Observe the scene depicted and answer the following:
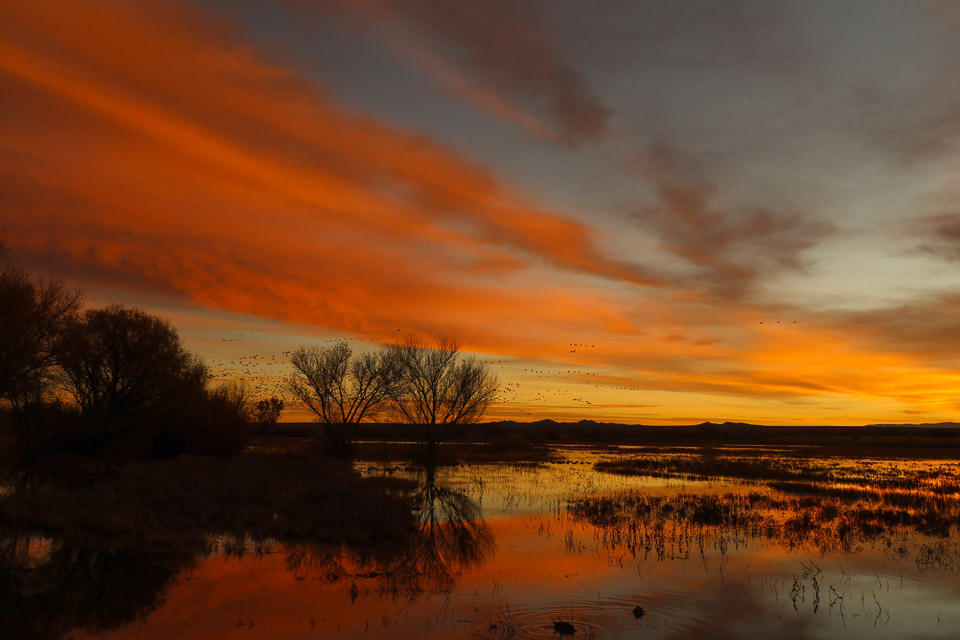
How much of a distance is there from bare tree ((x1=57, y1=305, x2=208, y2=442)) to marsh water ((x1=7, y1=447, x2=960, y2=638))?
108 feet

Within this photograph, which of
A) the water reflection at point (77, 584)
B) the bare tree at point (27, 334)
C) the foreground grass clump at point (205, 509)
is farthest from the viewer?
the bare tree at point (27, 334)

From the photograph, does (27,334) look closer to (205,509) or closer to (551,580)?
(205,509)

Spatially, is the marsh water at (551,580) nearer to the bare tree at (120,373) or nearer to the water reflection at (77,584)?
the water reflection at (77,584)

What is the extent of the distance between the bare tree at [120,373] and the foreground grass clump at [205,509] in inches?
697

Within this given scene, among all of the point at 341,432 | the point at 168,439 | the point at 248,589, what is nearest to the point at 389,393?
the point at 341,432

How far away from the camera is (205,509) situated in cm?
2416

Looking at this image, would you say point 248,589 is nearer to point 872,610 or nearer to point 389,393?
point 872,610

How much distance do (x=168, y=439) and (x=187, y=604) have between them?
44515 mm

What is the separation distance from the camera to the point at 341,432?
57.2 m

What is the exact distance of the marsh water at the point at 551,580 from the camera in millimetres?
12336

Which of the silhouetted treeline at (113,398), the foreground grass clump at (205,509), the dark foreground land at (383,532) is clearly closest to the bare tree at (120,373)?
the silhouetted treeline at (113,398)

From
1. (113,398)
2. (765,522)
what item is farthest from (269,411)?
(765,522)

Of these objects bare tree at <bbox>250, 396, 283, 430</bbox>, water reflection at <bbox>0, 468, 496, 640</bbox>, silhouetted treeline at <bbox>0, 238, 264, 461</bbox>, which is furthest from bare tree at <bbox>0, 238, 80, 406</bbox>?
bare tree at <bbox>250, 396, 283, 430</bbox>

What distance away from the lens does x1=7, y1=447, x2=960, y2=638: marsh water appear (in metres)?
12.3
